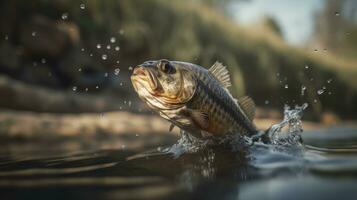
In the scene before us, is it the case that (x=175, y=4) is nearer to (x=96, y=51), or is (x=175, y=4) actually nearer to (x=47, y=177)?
(x=96, y=51)

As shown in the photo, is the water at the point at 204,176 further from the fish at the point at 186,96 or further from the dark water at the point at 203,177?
the fish at the point at 186,96

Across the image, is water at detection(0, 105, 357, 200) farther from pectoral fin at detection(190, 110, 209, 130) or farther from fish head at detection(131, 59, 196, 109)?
fish head at detection(131, 59, 196, 109)

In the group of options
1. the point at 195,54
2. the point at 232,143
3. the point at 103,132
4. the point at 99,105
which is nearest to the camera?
the point at 232,143

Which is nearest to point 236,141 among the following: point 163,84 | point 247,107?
point 247,107

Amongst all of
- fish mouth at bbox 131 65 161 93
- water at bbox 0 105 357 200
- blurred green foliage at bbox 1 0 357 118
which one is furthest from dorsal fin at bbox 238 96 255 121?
blurred green foliage at bbox 1 0 357 118

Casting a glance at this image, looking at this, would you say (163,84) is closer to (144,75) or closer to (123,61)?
(144,75)

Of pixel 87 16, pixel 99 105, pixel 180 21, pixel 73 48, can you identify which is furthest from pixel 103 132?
pixel 180 21
